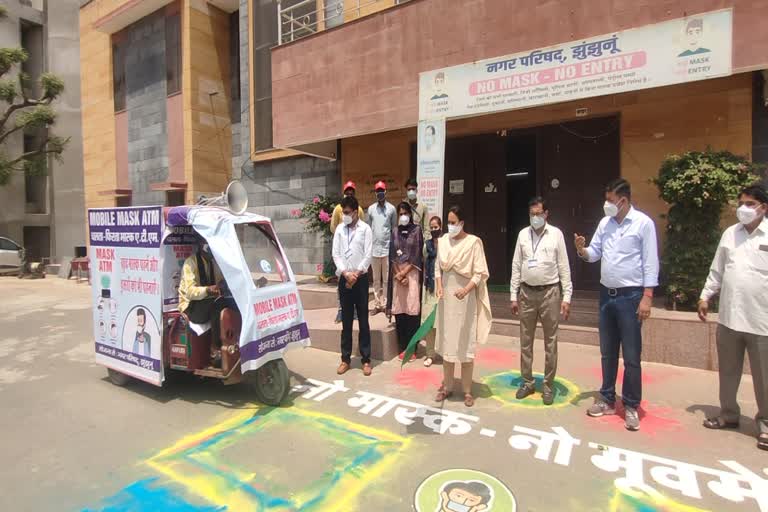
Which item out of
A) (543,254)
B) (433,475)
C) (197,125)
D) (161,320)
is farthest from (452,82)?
(197,125)

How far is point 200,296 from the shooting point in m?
4.45

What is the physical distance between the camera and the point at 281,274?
15.7ft

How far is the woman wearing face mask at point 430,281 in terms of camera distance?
19.0ft

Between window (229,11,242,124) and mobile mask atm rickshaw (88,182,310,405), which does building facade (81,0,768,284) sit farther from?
mobile mask atm rickshaw (88,182,310,405)

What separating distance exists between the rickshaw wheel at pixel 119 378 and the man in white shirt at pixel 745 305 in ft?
19.1

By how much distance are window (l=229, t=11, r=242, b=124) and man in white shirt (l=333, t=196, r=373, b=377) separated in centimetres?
1207

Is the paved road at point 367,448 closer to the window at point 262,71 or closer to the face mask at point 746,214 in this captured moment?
the face mask at point 746,214

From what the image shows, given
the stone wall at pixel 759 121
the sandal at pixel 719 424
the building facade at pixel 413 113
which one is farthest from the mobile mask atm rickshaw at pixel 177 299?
the stone wall at pixel 759 121

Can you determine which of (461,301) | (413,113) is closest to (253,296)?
(461,301)

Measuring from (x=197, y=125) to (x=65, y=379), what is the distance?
11.5 metres

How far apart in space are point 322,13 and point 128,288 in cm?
868

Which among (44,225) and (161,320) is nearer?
(161,320)

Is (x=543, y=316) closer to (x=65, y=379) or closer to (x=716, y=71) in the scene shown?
(x=716, y=71)

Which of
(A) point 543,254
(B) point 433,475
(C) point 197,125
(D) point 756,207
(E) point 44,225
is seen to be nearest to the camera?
(B) point 433,475
